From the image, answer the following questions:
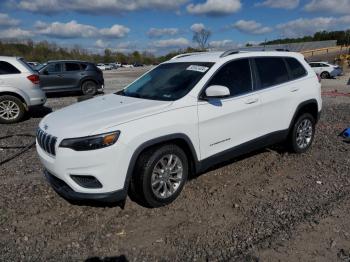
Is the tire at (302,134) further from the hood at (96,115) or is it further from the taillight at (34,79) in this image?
the taillight at (34,79)

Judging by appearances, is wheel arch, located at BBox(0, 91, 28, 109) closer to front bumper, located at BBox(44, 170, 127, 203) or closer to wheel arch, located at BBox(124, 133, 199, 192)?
front bumper, located at BBox(44, 170, 127, 203)

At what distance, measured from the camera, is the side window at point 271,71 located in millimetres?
5340

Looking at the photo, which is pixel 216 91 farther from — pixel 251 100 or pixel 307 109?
pixel 307 109

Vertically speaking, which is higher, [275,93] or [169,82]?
[169,82]

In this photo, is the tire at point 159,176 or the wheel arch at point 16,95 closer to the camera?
the tire at point 159,176

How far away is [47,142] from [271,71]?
11.2 feet

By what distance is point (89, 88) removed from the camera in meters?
16.3

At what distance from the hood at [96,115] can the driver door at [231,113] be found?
0.59 meters

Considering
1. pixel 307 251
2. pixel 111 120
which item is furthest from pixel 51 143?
pixel 307 251

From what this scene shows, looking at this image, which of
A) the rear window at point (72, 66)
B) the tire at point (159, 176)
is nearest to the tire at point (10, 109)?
the tire at point (159, 176)

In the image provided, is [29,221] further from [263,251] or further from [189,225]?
[263,251]

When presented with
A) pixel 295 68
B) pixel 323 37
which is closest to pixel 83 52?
pixel 323 37

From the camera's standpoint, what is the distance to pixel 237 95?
4879 mm

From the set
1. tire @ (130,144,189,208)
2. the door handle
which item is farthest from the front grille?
the door handle
